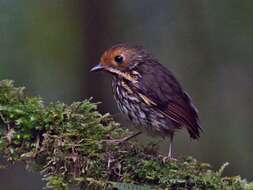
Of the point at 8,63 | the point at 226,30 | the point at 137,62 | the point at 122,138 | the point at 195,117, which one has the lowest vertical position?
the point at 122,138

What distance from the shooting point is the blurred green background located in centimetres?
707

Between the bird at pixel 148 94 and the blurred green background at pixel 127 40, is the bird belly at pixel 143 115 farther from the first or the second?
the blurred green background at pixel 127 40

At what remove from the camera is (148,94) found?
4.34 m

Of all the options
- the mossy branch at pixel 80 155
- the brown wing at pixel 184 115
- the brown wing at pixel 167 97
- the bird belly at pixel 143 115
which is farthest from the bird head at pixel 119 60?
the mossy branch at pixel 80 155

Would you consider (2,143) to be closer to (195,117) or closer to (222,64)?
(195,117)

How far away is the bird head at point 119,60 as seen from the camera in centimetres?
456

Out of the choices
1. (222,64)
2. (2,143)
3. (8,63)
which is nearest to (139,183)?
(2,143)

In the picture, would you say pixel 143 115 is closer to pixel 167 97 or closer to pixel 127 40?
pixel 167 97

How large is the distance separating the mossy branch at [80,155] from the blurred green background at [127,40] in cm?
329

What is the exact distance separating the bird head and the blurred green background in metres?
2.41

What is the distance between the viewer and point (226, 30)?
281 inches

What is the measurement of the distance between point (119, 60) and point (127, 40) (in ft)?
9.68

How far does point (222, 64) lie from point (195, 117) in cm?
318

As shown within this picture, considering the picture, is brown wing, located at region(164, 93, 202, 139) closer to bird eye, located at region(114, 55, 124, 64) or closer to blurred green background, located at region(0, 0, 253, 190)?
bird eye, located at region(114, 55, 124, 64)
